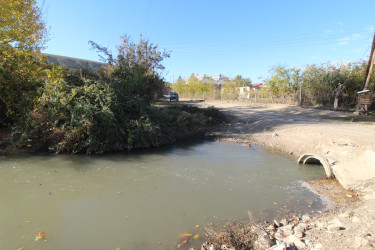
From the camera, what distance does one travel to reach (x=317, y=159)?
8.94m

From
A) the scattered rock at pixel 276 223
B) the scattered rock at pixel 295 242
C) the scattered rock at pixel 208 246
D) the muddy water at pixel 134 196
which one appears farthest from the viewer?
the scattered rock at pixel 276 223

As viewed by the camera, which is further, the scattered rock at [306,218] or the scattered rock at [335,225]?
the scattered rock at [306,218]

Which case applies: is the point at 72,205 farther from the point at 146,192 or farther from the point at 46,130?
the point at 46,130

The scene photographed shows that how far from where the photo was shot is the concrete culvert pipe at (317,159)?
748cm

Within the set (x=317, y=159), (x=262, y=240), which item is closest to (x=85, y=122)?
(x=262, y=240)

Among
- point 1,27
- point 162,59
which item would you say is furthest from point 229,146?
point 162,59

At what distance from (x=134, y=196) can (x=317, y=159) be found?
6856 millimetres

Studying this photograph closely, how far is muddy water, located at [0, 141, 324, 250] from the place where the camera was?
439 cm

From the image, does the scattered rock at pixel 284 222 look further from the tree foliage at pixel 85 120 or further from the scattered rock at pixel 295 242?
the tree foliage at pixel 85 120

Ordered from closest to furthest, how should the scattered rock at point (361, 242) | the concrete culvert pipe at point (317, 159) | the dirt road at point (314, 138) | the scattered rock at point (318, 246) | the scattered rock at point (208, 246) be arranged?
1. the scattered rock at point (361, 242)
2. the scattered rock at point (318, 246)
3. the scattered rock at point (208, 246)
4. the concrete culvert pipe at point (317, 159)
5. the dirt road at point (314, 138)

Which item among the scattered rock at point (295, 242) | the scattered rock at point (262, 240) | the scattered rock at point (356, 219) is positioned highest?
the scattered rock at point (356, 219)

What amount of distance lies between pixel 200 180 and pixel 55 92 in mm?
7523

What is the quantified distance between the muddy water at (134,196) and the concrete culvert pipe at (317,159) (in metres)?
0.38

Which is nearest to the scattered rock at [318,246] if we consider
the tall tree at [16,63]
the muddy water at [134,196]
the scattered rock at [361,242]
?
the scattered rock at [361,242]
